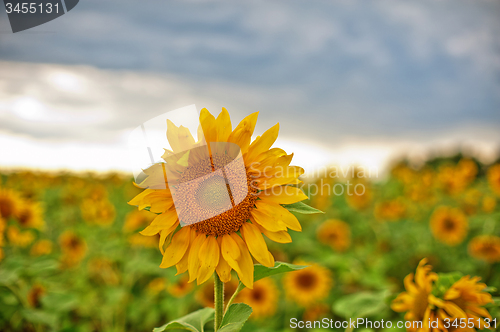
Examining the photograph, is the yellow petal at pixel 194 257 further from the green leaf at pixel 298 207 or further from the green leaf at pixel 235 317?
the green leaf at pixel 298 207

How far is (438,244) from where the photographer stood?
574 centimetres

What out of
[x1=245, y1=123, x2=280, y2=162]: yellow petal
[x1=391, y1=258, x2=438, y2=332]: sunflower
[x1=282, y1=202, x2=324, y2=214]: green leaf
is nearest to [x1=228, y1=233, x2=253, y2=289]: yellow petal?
[x1=282, y1=202, x2=324, y2=214]: green leaf

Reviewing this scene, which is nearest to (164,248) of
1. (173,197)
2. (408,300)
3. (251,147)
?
(173,197)

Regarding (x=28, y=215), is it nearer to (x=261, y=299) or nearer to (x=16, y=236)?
(x=16, y=236)

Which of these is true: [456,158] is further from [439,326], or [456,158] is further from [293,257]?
[439,326]

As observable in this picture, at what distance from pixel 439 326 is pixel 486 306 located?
→ 0.25m

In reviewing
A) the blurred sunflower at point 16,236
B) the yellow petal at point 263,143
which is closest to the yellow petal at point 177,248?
the yellow petal at point 263,143

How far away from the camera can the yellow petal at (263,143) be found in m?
1.14

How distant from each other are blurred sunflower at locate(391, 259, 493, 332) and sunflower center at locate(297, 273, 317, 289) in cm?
234

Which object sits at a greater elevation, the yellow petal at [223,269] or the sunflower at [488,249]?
the yellow petal at [223,269]

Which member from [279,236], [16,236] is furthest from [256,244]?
[16,236]

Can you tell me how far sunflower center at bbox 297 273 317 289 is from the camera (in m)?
3.80

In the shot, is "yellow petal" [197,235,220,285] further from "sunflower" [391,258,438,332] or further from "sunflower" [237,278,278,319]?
"sunflower" [237,278,278,319]

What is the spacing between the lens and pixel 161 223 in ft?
3.53
